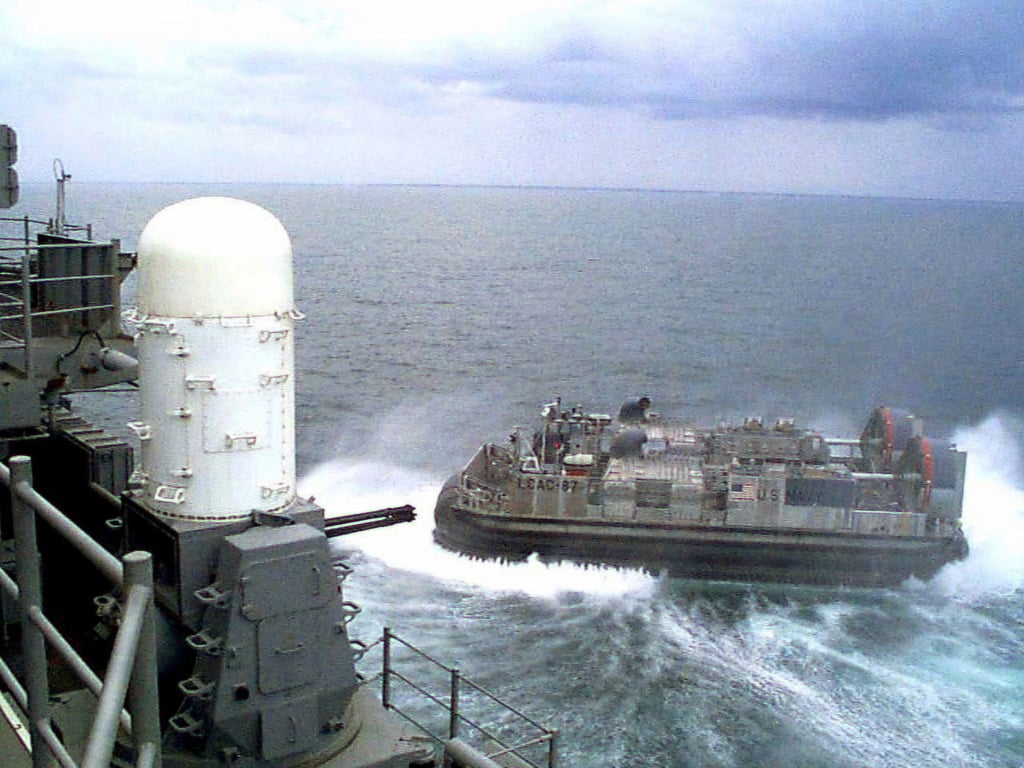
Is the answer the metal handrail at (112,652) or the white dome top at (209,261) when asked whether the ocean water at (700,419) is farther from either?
the metal handrail at (112,652)

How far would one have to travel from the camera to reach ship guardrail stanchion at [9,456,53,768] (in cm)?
400

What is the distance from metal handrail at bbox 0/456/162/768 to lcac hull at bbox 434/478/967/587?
26.1 m

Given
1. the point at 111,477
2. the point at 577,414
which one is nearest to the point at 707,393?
the point at 577,414

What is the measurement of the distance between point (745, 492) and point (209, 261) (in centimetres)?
2353

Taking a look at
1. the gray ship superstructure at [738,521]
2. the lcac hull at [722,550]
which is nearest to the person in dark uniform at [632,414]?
the gray ship superstructure at [738,521]

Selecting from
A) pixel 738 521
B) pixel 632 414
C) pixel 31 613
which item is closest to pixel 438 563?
pixel 738 521

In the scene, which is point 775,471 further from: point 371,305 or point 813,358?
point 371,305

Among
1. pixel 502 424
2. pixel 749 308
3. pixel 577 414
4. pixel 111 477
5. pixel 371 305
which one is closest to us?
pixel 111 477

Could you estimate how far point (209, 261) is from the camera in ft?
27.9

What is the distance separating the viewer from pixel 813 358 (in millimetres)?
68688

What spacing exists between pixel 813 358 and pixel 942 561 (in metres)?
40.0

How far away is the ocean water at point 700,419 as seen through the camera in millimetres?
23219

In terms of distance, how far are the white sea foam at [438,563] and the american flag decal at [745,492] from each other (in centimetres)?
325

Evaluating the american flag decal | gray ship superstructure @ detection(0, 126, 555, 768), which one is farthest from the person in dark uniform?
gray ship superstructure @ detection(0, 126, 555, 768)
